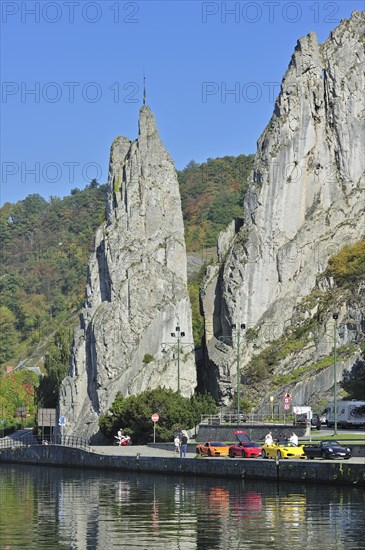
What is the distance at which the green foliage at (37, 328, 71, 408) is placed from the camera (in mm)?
146375

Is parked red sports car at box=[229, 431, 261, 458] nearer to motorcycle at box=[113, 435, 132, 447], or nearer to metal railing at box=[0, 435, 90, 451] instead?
motorcycle at box=[113, 435, 132, 447]

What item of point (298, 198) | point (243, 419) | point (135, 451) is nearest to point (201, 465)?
point (135, 451)

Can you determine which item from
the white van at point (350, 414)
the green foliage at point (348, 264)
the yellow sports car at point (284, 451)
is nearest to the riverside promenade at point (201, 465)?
the yellow sports car at point (284, 451)

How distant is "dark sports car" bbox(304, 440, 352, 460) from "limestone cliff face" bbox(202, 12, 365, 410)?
59140mm

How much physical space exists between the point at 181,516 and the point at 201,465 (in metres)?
20.4

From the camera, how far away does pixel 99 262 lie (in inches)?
5600

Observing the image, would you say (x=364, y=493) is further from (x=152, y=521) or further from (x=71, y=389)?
(x=71, y=389)

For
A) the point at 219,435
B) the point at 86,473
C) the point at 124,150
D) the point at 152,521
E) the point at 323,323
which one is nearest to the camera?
the point at 152,521

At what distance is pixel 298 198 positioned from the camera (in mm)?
139500

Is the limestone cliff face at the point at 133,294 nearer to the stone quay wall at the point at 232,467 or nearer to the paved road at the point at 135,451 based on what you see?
the paved road at the point at 135,451

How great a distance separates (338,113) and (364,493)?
88.7 meters

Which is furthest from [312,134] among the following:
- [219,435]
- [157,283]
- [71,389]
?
[219,435]

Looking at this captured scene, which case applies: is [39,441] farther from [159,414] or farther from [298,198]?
[298,198]

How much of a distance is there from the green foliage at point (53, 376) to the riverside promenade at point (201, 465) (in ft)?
128
